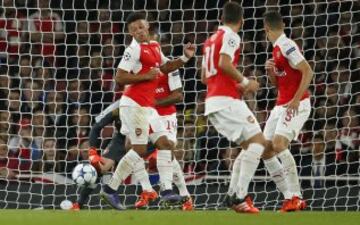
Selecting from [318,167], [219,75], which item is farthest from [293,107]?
[318,167]

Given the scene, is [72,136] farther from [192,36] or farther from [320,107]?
[320,107]

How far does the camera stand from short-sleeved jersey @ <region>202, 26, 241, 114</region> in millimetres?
8742

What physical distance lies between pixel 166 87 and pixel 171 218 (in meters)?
3.03

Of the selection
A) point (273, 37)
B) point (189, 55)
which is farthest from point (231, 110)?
point (189, 55)

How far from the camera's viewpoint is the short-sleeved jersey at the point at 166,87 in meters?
10.9

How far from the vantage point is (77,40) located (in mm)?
13688

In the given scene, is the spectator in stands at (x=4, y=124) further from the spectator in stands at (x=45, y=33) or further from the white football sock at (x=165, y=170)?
the white football sock at (x=165, y=170)

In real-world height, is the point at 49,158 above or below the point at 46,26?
below

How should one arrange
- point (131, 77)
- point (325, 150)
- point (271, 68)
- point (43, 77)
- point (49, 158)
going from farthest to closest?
point (43, 77) → point (49, 158) → point (325, 150) → point (131, 77) → point (271, 68)

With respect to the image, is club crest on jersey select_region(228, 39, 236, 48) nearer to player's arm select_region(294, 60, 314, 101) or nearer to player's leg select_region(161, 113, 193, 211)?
player's arm select_region(294, 60, 314, 101)

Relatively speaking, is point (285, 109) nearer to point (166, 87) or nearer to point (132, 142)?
point (132, 142)

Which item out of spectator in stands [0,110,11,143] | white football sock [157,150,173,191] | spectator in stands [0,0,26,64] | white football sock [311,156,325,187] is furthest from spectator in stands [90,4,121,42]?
white football sock [157,150,173,191]

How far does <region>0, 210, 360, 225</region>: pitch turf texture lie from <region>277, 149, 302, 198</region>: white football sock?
71 cm

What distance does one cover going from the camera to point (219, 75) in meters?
8.82
